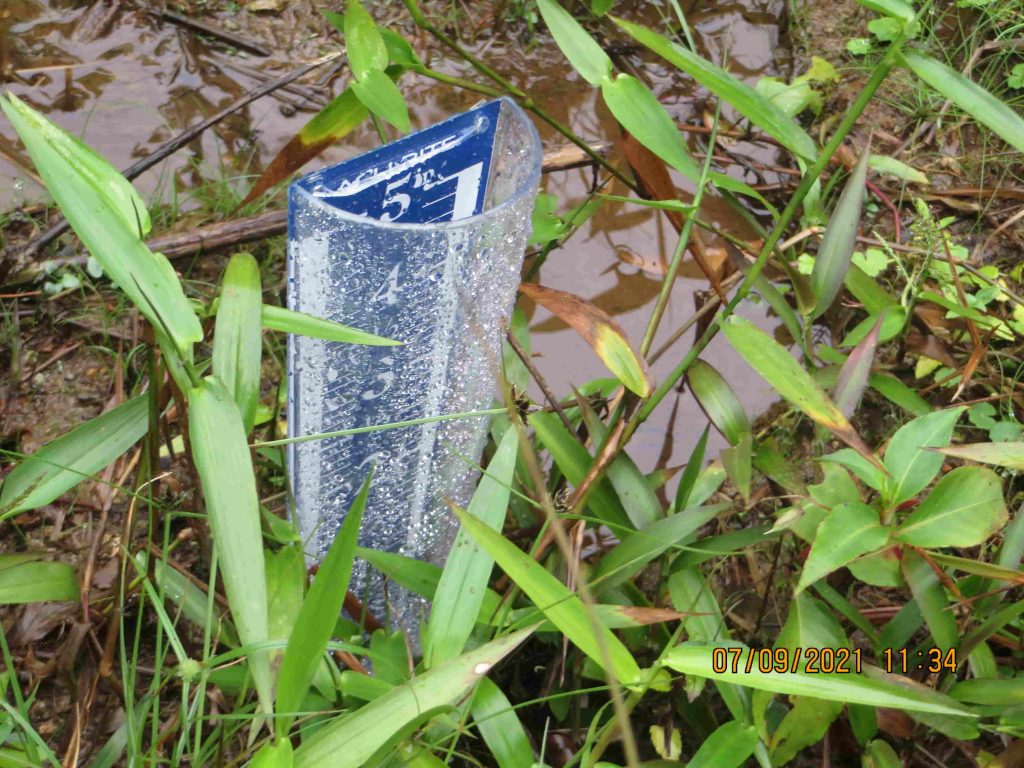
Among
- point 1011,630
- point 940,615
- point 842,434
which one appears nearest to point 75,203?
point 842,434

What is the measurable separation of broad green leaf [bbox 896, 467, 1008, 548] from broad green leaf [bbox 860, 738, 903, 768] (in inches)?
11.3

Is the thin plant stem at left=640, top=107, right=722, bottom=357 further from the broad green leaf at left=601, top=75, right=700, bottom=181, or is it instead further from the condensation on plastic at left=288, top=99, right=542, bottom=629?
the condensation on plastic at left=288, top=99, right=542, bottom=629

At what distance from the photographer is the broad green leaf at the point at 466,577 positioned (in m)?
0.86

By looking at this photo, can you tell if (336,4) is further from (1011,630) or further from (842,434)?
(1011,630)

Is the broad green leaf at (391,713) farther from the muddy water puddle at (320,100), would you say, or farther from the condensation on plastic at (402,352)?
the muddy water puddle at (320,100)

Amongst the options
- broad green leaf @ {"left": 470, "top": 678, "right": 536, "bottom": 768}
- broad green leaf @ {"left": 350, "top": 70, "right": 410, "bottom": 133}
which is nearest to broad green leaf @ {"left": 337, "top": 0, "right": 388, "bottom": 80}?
broad green leaf @ {"left": 350, "top": 70, "right": 410, "bottom": 133}

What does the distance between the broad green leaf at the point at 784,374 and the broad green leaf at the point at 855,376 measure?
0.44 ft

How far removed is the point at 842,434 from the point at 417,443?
0.45m

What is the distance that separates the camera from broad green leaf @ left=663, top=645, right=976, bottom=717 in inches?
28.7

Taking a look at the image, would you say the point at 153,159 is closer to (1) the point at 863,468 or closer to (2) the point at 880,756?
(1) the point at 863,468

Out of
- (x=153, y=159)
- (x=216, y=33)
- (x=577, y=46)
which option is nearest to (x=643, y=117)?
(x=577, y=46)

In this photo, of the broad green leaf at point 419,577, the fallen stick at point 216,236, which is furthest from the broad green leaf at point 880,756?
the fallen stick at point 216,236

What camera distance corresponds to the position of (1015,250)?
1.67 m


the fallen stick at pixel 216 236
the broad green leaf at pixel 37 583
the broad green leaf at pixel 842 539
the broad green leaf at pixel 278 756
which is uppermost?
the broad green leaf at pixel 842 539
